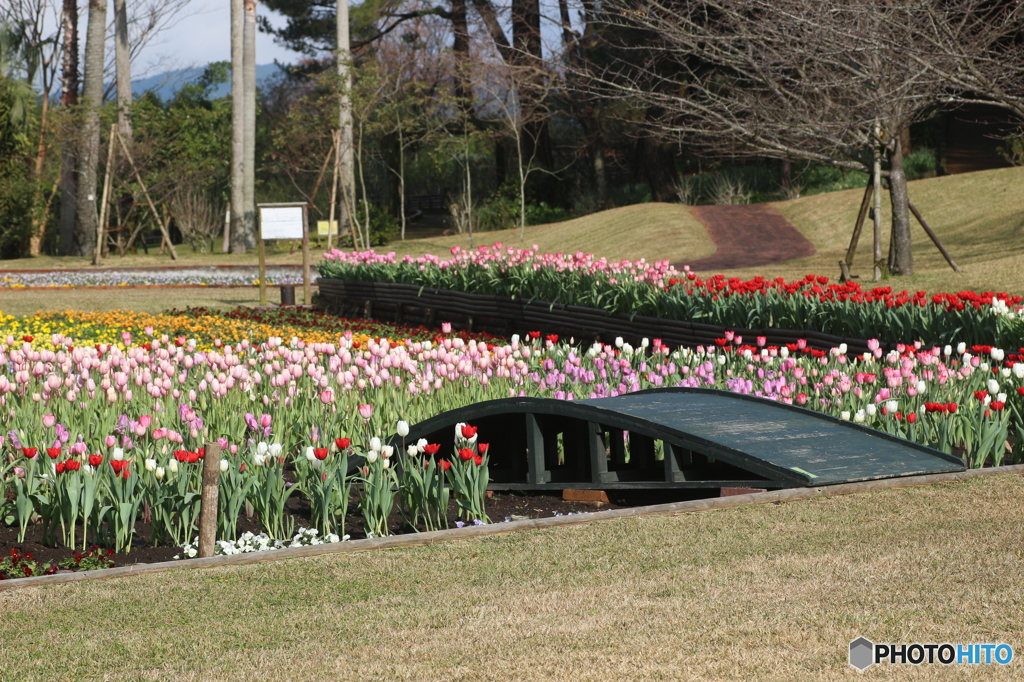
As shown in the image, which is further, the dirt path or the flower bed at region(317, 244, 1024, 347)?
the dirt path

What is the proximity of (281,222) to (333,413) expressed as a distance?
12107 mm

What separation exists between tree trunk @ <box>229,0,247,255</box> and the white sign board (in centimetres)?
1618

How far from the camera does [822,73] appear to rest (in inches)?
612

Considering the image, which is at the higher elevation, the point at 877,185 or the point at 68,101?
the point at 68,101

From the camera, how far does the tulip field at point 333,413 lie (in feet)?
18.2

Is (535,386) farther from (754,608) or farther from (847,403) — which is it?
(754,608)

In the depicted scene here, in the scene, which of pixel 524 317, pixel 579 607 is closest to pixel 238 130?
pixel 524 317

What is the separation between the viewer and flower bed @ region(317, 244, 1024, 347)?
9.67 m

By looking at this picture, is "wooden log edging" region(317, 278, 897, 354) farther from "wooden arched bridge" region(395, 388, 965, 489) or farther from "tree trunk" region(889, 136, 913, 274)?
"tree trunk" region(889, 136, 913, 274)

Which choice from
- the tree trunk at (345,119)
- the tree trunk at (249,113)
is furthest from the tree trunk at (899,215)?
the tree trunk at (249,113)

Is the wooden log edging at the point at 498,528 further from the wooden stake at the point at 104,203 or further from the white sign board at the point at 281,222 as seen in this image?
the wooden stake at the point at 104,203

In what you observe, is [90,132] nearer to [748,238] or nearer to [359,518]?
[748,238]

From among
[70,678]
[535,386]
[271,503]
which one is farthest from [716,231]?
[70,678]

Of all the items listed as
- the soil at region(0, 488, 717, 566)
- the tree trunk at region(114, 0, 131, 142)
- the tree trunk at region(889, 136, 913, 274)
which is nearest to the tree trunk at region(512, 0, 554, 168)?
the tree trunk at region(114, 0, 131, 142)
